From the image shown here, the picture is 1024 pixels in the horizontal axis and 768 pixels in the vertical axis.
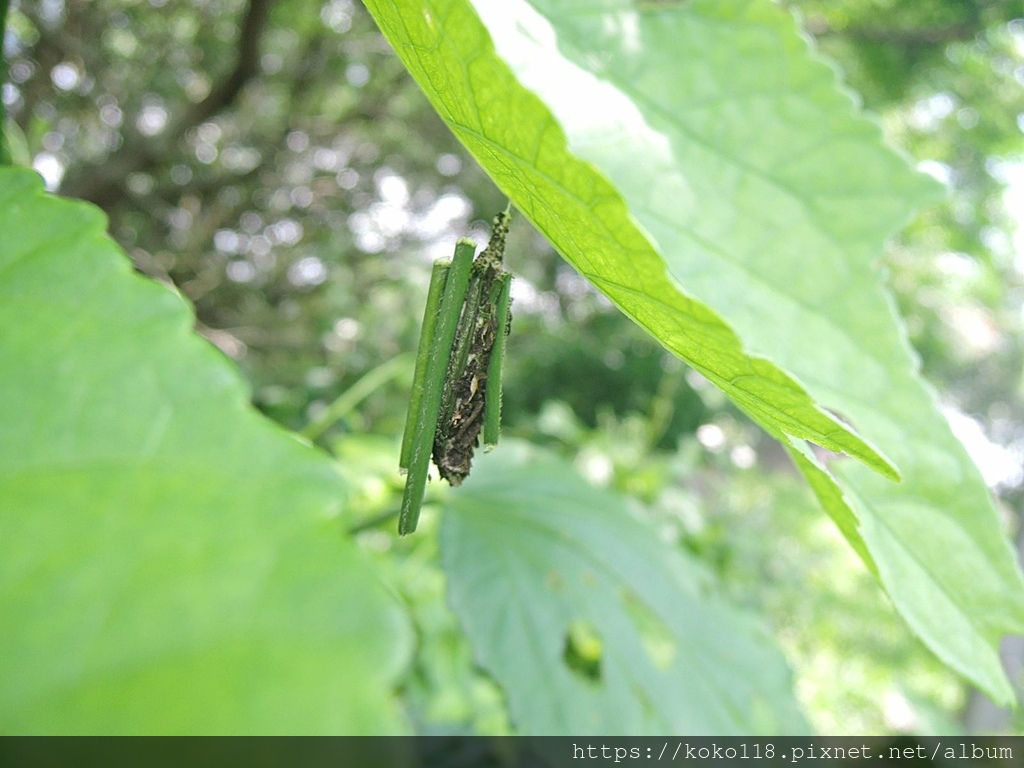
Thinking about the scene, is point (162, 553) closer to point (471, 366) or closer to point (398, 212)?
point (471, 366)

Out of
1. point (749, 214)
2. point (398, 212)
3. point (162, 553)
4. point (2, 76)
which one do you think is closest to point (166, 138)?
point (398, 212)

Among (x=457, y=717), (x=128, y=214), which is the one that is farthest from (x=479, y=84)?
(x=128, y=214)

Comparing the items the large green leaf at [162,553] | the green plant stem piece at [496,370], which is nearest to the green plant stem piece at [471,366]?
the green plant stem piece at [496,370]

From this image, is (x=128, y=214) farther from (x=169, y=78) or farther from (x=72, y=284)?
(x=72, y=284)

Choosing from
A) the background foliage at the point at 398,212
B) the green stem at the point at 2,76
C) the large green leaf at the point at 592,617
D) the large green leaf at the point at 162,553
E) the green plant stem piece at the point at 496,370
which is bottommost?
the background foliage at the point at 398,212

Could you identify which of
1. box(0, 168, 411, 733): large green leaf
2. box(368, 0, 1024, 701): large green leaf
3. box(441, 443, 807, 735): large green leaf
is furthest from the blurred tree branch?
box(0, 168, 411, 733): large green leaf

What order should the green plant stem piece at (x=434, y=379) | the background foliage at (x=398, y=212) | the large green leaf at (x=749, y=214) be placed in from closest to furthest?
the large green leaf at (x=749, y=214), the green plant stem piece at (x=434, y=379), the background foliage at (x=398, y=212)

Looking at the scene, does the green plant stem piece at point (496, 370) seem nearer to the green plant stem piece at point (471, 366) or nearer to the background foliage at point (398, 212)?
the green plant stem piece at point (471, 366)

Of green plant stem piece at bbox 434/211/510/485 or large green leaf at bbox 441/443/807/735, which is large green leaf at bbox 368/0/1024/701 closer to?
green plant stem piece at bbox 434/211/510/485
